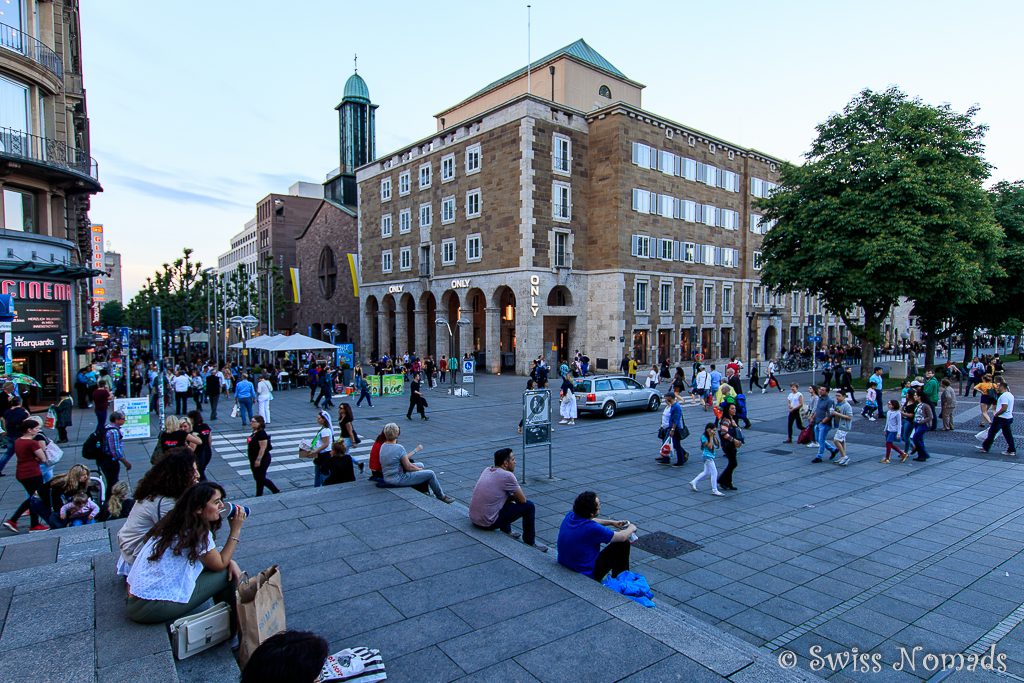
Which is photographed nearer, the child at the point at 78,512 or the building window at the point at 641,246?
the child at the point at 78,512

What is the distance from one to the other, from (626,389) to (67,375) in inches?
870

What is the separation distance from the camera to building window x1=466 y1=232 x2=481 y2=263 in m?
39.8

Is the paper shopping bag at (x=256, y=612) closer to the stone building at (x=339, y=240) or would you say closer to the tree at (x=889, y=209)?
the tree at (x=889, y=209)

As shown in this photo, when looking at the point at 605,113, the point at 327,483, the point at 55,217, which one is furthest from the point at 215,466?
the point at 605,113

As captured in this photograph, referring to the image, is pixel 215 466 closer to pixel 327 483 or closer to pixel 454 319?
pixel 327 483

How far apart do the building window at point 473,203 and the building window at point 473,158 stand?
1.40 meters

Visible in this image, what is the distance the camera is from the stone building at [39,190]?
65.2 feet

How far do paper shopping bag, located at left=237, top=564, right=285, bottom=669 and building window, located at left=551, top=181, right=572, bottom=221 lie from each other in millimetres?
34892

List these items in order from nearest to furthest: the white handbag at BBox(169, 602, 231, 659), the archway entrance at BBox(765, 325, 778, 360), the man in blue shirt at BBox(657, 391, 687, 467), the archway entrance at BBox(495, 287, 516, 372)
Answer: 1. the white handbag at BBox(169, 602, 231, 659)
2. the man in blue shirt at BBox(657, 391, 687, 467)
3. the archway entrance at BBox(495, 287, 516, 372)
4. the archway entrance at BBox(765, 325, 778, 360)

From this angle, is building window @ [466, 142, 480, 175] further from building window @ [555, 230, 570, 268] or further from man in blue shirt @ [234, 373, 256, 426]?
man in blue shirt @ [234, 373, 256, 426]

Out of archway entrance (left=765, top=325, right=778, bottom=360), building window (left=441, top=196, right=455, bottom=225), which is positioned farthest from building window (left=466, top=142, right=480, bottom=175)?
archway entrance (left=765, top=325, right=778, bottom=360)

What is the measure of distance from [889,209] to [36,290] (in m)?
35.2

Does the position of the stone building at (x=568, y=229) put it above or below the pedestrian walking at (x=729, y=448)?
above

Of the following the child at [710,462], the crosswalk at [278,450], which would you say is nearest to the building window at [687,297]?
the crosswalk at [278,450]
